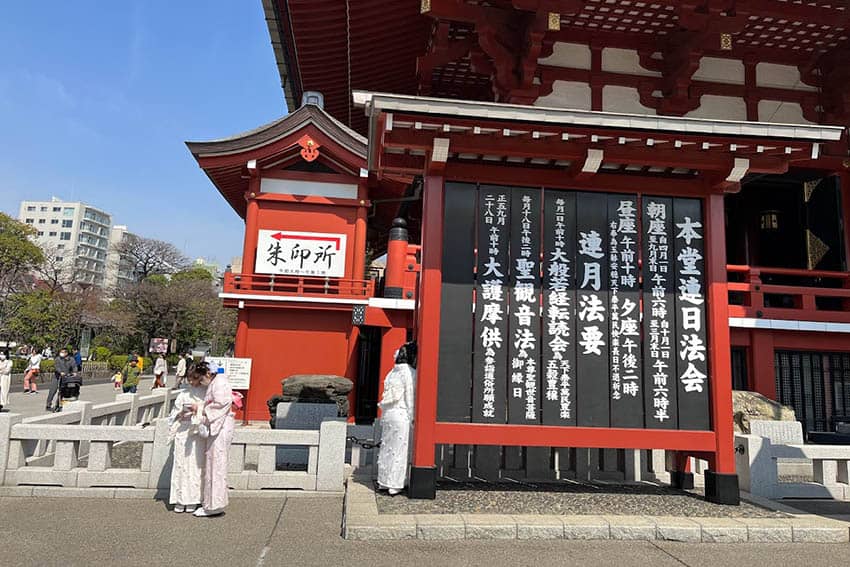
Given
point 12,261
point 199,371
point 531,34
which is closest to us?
point 199,371

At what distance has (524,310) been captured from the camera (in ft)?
20.7

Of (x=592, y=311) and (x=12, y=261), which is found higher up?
(x=12, y=261)

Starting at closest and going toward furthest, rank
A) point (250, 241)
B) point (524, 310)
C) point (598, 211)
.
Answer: point (524, 310)
point (598, 211)
point (250, 241)

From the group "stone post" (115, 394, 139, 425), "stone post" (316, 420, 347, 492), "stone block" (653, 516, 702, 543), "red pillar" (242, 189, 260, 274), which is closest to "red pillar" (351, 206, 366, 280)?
"red pillar" (242, 189, 260, 274)

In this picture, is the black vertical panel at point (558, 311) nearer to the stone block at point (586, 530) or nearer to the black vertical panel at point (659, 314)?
the black vertical panel at point (659, 314)

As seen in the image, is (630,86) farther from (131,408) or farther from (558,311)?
(131,408)

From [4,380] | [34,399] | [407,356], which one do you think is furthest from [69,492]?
[34,399]

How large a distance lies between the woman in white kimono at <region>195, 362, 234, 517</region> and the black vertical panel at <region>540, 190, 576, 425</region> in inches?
138

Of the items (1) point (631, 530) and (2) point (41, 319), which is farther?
(2) point (41, 319)

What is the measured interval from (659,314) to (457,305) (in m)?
2.46

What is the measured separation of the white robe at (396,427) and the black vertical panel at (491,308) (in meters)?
0.77

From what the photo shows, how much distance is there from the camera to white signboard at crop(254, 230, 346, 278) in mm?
14164

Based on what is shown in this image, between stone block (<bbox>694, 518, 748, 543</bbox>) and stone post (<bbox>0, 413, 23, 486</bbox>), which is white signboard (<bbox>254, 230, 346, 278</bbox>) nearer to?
stone post (<bbox>0, 413, 23, 486</bbox>)

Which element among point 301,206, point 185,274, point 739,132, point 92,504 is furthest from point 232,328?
point 739,132
